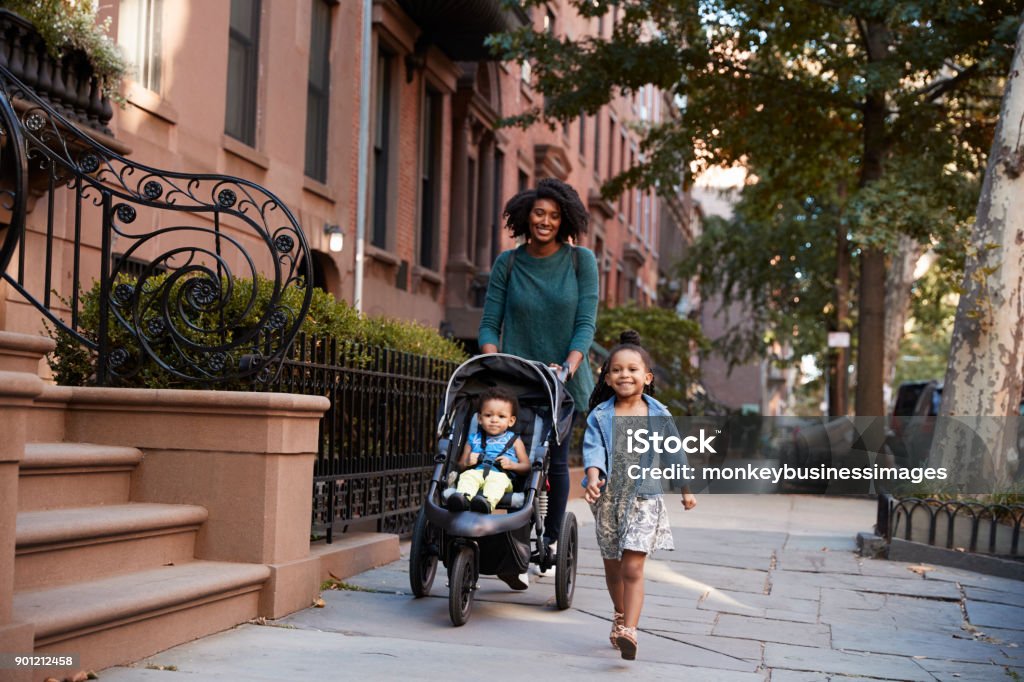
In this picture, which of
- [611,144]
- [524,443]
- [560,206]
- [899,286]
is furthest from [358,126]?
[611,144]

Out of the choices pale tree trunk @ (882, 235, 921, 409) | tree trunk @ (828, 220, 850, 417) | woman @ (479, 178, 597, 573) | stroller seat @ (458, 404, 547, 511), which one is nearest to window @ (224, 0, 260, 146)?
woman @ (479, 178, 597, 573)

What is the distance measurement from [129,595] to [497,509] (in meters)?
1.87

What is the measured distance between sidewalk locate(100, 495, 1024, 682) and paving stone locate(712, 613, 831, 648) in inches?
0.6

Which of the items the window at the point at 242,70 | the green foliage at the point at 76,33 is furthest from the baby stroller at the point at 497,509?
the window at the point at 242,70

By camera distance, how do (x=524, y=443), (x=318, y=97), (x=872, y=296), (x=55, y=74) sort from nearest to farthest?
1. (x=524, y=443)
2. (x=55, y=74)
3. (x=318, y=97)
4. (x=872, y=296)

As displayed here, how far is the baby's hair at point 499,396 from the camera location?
19.5 ft

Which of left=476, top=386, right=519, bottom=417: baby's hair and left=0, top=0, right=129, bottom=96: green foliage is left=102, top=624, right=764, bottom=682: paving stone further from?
left=0, top=0, right=129, bottom=96: green foliage

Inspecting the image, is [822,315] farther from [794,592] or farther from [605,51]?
[794,592]

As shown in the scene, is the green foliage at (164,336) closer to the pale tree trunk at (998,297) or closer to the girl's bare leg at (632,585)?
the girl's bare leg at (632,585)

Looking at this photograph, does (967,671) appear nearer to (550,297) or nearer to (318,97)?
(550,297)

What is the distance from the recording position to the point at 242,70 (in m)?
13.7

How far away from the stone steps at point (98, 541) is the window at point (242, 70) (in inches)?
342

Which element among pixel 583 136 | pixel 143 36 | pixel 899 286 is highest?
pixel 583 136

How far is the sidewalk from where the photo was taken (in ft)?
16.1
